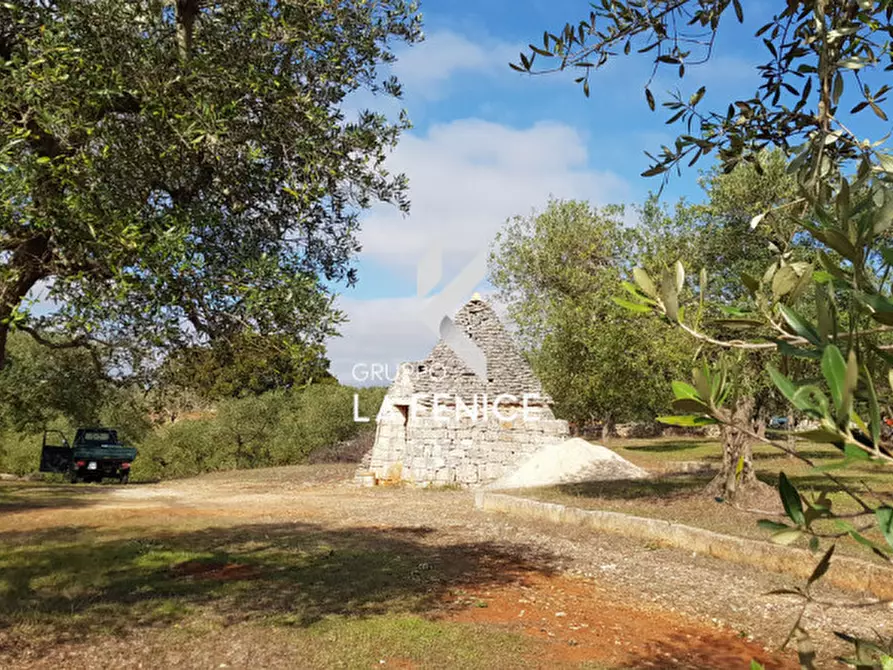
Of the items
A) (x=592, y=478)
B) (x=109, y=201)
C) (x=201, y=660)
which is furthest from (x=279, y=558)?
(x=592, y=478)

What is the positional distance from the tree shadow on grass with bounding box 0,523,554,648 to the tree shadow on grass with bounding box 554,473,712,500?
664cm

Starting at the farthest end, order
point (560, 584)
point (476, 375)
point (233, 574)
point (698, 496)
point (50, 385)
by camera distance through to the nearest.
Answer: point (476, 375), point (698, 496), point (50, 385), point (233, 574), point (560, 584)

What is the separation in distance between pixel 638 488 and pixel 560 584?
1070cm

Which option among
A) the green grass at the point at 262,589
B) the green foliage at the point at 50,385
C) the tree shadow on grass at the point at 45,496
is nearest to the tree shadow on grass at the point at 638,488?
the green grass at the point at 262,589

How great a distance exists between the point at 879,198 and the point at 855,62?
3.38 feet

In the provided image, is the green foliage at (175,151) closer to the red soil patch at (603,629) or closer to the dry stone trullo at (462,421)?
the red soil patch at (603,629)

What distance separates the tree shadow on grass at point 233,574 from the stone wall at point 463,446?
1075cm

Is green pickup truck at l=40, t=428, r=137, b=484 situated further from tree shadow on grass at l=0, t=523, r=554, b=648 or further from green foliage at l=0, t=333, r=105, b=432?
tree shadow on grass at l=0, t=523, r=554, b=648

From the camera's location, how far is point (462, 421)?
2528 cm

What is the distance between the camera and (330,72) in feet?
27.3

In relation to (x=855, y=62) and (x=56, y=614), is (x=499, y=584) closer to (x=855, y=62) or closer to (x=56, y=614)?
(x=56, y=614)

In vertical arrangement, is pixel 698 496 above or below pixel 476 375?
below

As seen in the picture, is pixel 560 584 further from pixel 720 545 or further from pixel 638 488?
pixel 638 488

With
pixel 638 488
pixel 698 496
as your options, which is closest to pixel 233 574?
pixel 698 496
